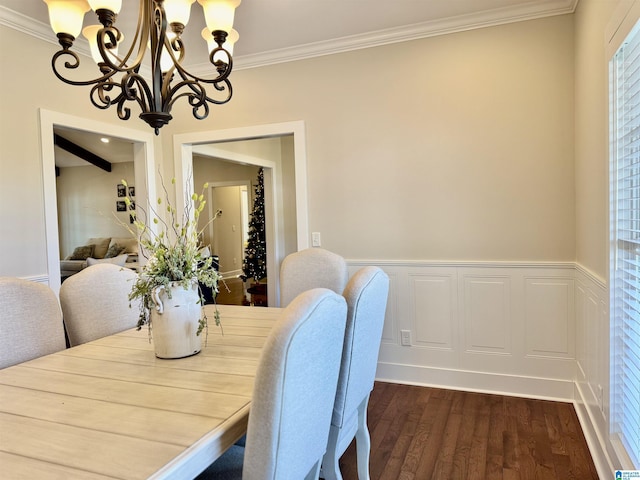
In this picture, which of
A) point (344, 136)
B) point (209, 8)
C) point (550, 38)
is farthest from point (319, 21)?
point (550, 38)

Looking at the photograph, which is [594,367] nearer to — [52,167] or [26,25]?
[52,167]

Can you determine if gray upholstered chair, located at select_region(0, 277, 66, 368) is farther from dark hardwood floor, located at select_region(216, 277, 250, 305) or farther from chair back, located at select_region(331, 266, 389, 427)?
dark hardwood floor, located at select_region(216, 277, 250, 305)

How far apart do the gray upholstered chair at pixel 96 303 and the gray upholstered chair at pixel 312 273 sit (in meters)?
0.89

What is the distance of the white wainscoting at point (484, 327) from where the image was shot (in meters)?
2.88

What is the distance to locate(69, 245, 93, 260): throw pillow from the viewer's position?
28.9 feet

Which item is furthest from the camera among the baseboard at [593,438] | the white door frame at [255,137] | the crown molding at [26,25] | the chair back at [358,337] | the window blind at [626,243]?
the white door frame at [255,137]

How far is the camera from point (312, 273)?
8.36 feet

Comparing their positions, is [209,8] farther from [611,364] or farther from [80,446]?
[611,364]

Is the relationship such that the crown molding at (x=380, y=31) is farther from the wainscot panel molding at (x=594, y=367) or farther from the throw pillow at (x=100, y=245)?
the throw pillow at (x=100, y=245)

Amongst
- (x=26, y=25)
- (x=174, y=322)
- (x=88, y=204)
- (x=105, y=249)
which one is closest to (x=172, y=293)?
(x=174, y=322)

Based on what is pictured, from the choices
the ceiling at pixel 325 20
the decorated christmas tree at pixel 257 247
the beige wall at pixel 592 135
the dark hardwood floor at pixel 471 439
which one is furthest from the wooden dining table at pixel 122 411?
the decorated christmas tree at pixel 257 247

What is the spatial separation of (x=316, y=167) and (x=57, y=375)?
7.95ft

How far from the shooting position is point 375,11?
2871 mm

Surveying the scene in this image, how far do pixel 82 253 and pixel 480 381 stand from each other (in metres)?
8.50
